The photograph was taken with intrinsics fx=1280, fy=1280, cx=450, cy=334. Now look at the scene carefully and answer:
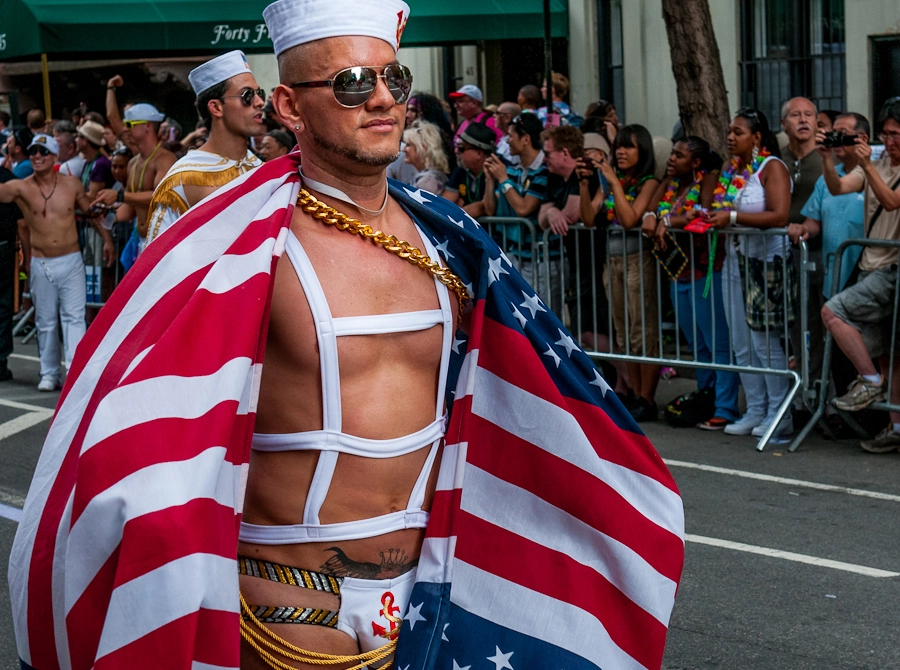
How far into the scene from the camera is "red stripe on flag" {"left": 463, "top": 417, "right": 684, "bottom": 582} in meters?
2.79

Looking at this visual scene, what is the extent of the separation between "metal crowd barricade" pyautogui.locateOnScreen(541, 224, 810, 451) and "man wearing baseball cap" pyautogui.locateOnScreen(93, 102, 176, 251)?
9.57 feet

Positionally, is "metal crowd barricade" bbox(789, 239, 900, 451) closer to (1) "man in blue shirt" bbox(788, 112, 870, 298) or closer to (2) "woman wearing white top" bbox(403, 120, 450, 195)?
(1) "man in blue shirt" bbox(788, 112, 870, 298)

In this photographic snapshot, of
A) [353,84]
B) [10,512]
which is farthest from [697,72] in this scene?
[353,84]

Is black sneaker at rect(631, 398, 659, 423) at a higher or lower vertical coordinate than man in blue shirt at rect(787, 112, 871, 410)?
lower

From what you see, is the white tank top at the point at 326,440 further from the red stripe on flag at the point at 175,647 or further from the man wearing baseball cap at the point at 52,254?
the man wearing baseball cap at the point at 52,254

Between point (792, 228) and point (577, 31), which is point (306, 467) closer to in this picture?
point (792, 228)

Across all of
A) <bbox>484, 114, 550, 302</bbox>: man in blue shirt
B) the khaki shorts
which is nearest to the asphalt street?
the khaki shorts

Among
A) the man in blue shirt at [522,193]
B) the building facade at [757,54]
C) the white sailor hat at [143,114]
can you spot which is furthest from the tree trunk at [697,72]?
the white sailor hat at [143,114]

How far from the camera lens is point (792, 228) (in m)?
7.79

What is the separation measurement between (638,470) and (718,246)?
551 centimetres

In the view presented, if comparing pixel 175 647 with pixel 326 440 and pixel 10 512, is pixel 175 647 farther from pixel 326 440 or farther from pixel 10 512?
pixel 10 512

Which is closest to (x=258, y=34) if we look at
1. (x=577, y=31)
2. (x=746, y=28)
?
(x=577, y=31)

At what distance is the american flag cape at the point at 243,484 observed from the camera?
218 cm

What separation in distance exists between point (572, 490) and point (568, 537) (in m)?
0.10
